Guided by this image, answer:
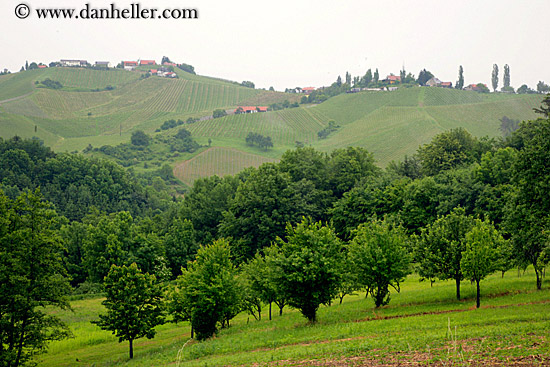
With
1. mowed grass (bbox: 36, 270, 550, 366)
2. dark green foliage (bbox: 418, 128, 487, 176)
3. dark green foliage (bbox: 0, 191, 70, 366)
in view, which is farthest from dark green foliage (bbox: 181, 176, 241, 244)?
dark green foliage (bbox: 0, 191, 70, 366)

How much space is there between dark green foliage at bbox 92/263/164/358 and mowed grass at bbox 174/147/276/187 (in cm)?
12783

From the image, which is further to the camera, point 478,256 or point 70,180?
point 70,180

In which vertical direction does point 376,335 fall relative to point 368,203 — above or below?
below

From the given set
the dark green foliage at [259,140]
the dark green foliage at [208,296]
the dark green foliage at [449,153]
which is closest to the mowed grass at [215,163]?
the dark green foliage at [259,140]

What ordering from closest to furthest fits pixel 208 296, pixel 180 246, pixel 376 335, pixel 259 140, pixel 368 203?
pixel 376 335, pixel 208 296, pixel 368 203, pixel 180 246, pixel 259 140

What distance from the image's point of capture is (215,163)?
175750 mm

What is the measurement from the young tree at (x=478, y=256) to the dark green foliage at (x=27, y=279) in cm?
2956

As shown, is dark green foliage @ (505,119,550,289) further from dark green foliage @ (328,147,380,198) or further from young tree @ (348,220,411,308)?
dark green foliage @ (328,147,380,198)

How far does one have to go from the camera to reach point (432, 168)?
3324 inches

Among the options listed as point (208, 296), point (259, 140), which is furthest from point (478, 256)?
point (259, 140)

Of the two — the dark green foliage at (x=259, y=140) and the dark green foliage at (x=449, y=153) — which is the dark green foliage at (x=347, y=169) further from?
the dark green foliage at (x=259, y=140)

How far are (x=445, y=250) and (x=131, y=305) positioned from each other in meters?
25.1

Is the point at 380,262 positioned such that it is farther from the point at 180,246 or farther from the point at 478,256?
the point at 180,246

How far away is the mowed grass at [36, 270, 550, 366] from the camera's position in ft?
73.4
